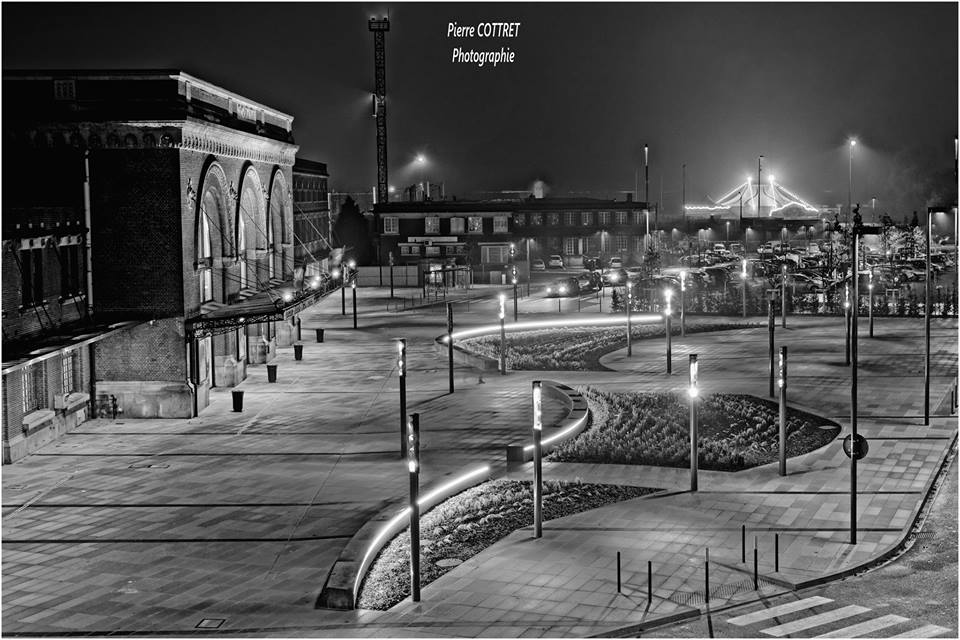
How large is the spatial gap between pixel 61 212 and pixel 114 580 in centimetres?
1625

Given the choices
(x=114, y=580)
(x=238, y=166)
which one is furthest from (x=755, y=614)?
(x=238, y=166)

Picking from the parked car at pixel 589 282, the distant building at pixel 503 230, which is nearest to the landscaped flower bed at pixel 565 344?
the parked car at pixel 589 282

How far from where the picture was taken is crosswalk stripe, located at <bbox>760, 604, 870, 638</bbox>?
54.7ft

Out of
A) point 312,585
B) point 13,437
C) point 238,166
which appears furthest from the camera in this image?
point 238,166

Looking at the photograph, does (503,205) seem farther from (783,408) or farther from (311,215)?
(783,408)

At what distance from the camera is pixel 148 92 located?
34562mm

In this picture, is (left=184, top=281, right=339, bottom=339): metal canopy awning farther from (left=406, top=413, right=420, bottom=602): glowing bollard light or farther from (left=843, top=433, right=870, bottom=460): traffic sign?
(left=843, top=433, right=870, bottom=460): traffic sign

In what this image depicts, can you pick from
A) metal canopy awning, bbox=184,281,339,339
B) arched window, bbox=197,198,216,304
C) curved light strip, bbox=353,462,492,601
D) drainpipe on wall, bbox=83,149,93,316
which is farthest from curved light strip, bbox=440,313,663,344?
curved light strip, bbox=353,462,492,601

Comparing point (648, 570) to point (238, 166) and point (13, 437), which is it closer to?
point (13, 437)

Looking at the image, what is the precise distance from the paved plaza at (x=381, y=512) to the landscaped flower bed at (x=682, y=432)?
116 centimetres

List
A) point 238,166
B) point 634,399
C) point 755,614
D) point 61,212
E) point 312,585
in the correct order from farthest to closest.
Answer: point 238,166 → point 634,399 → point 61,212 → point 312,585 → point 755,614

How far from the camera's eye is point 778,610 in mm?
17594

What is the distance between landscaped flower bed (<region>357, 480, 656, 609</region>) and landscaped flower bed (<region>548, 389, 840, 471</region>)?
9.16 ft

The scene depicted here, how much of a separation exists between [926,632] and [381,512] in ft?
33.0
